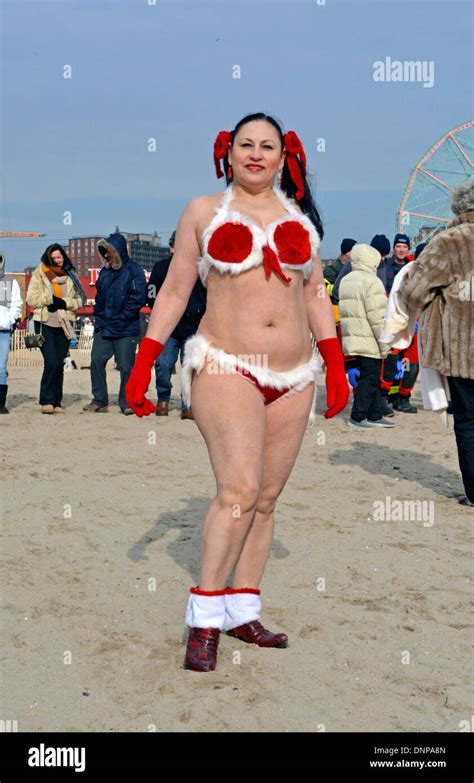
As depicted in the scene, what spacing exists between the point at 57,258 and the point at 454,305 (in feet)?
19.2

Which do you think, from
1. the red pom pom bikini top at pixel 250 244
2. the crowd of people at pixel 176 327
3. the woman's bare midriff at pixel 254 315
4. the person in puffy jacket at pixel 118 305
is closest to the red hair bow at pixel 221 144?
the red pom pom bikini top at pixel 250 244

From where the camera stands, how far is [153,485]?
669cm

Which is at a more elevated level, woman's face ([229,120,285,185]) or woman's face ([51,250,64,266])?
woman's face ([229,120,285,185])

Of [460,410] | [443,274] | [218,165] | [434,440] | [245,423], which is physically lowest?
[434,440]

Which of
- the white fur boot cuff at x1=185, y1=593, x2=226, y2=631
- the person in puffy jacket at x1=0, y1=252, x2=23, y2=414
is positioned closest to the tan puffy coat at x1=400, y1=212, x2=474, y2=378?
the white fur boot cuff at x1=185, y1=593, x2=226, y2=631

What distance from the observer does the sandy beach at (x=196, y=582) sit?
3.12m

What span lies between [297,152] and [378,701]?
215 cm

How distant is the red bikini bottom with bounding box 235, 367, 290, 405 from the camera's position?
11.2ft

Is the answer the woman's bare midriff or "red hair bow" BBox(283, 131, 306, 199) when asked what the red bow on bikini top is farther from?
"red hair bow" BBox(283, 131, 306, 199)

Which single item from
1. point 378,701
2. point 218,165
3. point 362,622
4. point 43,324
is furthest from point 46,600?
point 43,324

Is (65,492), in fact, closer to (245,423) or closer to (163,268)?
(245,423)

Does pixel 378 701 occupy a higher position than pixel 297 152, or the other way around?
pixel 297 152

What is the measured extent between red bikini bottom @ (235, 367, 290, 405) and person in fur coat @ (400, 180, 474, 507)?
2.82 metres
